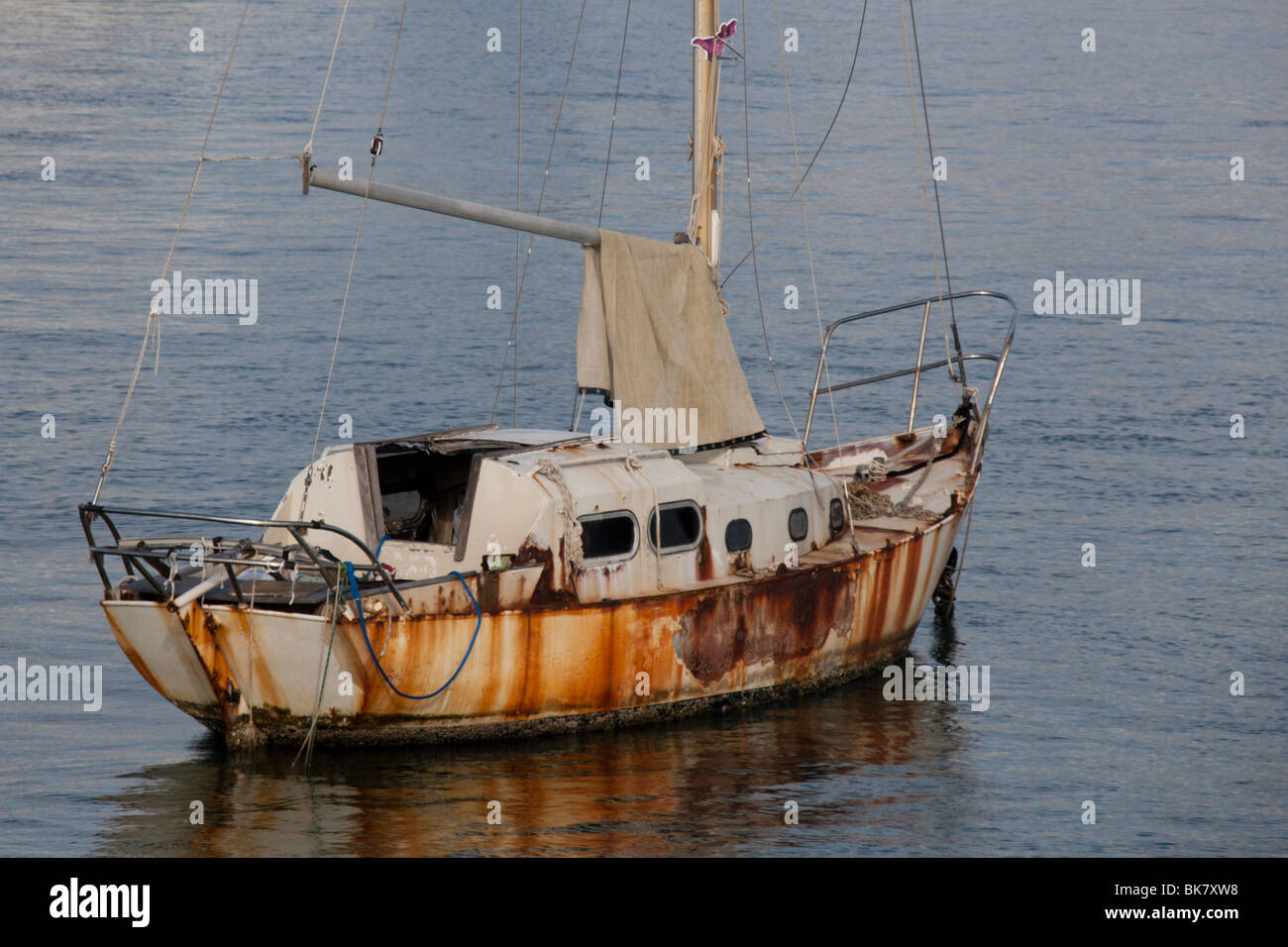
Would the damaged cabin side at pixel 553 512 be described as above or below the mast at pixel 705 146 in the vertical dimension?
below

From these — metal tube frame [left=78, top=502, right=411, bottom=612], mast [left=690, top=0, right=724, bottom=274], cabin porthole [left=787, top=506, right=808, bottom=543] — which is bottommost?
metal tube frame [left=78, top=502, right=411, bottom=612]

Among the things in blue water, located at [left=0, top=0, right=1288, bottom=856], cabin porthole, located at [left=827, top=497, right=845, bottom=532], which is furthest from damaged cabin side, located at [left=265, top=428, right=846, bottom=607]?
blue water, located at [left=0, top=0, right=1288, bottom=856]

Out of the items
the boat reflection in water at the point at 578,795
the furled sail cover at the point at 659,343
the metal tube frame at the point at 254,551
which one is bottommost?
the boat reflection in water at the point at 578,795

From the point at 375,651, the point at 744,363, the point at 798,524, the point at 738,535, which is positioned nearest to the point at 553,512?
the point at 375,651

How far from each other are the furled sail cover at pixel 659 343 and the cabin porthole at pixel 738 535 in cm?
161

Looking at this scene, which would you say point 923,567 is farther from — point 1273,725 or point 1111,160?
point 1111,160

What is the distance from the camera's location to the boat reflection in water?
19047 mm

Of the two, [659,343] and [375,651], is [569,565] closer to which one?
[375,651]

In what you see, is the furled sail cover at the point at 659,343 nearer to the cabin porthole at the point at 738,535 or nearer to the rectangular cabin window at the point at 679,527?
the rectangular cabin window at the point at 679,527

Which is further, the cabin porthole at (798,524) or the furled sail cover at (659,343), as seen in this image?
the cabin porthole at (798,524)

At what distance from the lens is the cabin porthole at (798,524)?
23.5 meters

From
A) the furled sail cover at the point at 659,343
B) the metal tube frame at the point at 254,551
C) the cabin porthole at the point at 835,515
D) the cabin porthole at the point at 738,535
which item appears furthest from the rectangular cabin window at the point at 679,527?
the metal tube frame at the point at 254,551

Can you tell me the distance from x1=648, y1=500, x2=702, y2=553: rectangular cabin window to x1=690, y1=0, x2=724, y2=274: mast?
3936mm

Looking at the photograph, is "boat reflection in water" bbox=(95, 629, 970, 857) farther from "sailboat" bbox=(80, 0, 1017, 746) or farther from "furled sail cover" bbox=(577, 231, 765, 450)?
"furled sail cover" bbox=(577, 231, 765, 450)
